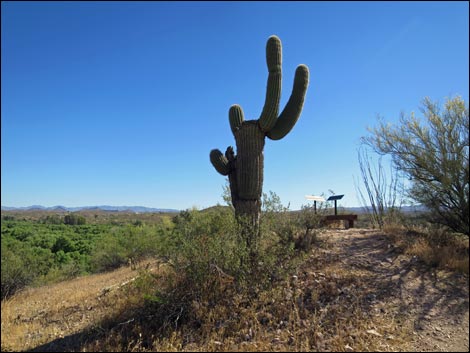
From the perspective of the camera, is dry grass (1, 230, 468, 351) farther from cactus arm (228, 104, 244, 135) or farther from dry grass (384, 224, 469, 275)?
cactus arm (228, 104, 244, 135)

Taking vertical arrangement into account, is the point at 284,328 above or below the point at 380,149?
below

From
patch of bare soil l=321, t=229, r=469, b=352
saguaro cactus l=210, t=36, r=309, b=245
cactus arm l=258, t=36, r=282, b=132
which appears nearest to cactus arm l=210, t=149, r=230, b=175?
saguaro cactus l=210, t=36, r=309, b=245

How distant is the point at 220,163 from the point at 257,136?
1122 mm

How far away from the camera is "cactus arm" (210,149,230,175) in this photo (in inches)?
305

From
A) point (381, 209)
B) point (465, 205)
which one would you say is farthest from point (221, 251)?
point (381, 209)

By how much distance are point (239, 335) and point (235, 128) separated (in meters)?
4.86

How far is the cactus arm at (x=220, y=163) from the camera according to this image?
7.73m

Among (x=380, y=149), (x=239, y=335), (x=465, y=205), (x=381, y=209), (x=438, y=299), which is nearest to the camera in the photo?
(x=239, y=335)

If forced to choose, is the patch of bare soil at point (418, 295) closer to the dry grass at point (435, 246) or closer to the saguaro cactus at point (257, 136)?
the dry grass at point (435, 246)

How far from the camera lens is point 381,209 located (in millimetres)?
11531

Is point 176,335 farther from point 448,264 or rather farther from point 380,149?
point 380,149

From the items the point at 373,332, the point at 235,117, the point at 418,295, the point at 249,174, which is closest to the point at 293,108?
the point at 235,117

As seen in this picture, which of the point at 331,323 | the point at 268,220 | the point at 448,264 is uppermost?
the point at 268,220

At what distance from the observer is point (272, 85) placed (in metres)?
7.41
